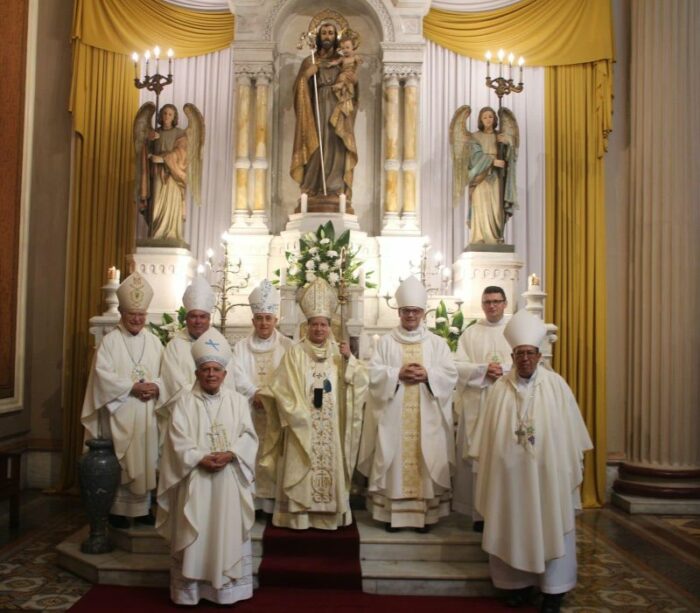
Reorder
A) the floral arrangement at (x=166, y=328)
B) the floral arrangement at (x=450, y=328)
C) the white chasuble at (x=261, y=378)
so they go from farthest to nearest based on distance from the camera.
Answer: the floral arrangement at (x=166, y=328) → the floral arrangement at (x=450, y=328) → the white chasuble at (x=261, y=378)

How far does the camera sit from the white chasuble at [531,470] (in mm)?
5020

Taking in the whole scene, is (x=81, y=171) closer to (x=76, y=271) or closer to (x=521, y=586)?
(x=76, y=271)

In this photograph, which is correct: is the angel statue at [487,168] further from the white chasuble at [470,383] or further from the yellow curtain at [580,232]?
the white chasuble at [470,383]

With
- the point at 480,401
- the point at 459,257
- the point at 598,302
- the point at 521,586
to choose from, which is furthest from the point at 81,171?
the point at 521,586

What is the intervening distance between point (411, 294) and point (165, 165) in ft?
12.5

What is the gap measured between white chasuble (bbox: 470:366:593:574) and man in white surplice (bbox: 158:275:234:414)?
8.02ft

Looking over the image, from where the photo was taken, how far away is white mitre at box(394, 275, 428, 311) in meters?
6.08

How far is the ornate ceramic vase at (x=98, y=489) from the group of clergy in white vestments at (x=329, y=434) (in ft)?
0.87

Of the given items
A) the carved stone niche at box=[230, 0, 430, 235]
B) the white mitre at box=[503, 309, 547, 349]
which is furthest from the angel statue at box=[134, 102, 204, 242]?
the white mitre at box=[503, 309, 547, 349]

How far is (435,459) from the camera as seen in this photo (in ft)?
19.6

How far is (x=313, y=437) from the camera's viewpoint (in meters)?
5.89

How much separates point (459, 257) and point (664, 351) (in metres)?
2.45

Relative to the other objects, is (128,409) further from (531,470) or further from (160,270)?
(531,470)

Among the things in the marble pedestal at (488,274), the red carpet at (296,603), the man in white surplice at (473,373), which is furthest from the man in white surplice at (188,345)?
the marble pedestal at (488,274)
